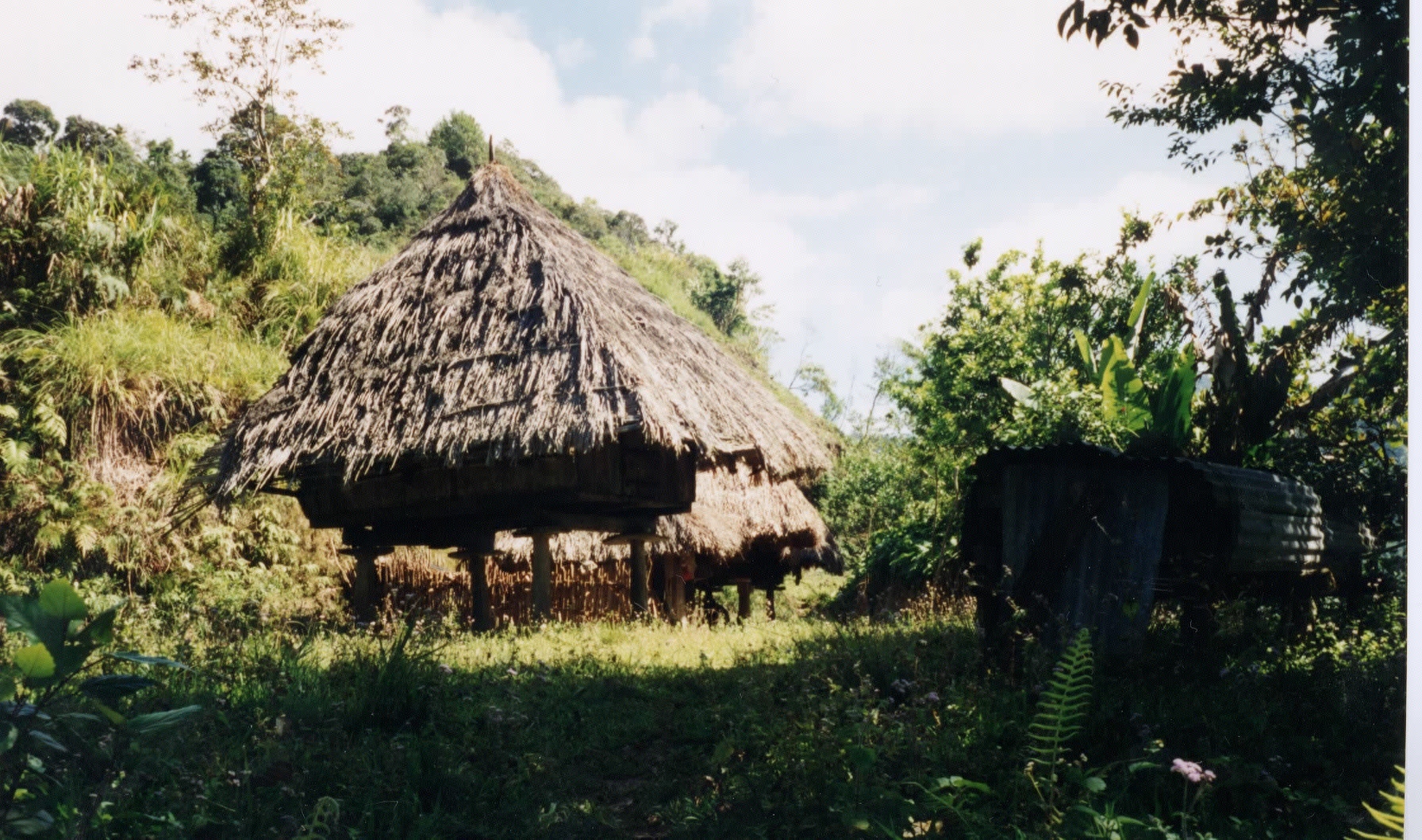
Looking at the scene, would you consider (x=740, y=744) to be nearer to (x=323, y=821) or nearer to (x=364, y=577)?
(x=323, y=821)

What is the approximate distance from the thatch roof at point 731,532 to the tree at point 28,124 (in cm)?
577

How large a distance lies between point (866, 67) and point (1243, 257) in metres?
1.74

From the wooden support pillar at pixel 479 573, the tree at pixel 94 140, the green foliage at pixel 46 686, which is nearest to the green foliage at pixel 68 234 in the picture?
the tree at pixel 94 140

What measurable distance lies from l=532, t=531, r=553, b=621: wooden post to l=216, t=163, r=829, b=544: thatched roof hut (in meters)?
0.22

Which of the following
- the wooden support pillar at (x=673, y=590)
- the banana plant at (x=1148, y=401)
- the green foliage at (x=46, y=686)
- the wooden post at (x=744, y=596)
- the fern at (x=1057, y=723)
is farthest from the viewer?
the wooden post at (x=744, y=596)

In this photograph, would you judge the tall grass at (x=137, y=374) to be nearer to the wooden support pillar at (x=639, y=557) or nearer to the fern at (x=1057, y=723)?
the wooden support pillar at (x=639, y=557)

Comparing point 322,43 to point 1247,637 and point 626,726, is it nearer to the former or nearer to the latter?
point 626,726

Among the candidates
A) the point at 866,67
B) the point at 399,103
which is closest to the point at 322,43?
the point at 399,103

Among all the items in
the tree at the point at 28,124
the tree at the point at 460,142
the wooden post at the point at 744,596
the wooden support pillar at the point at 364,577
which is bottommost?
the wooden post at the point at 744,596

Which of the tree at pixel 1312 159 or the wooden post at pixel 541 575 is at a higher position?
the tree at pixel 1312 159

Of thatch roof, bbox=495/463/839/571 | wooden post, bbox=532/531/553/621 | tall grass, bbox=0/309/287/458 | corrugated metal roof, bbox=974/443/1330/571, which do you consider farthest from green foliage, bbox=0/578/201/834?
thatch roof, bbox=495/463/839/571

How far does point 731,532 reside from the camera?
11.0 meters

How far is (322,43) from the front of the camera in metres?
4.25

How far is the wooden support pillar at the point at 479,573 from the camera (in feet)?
24.0
